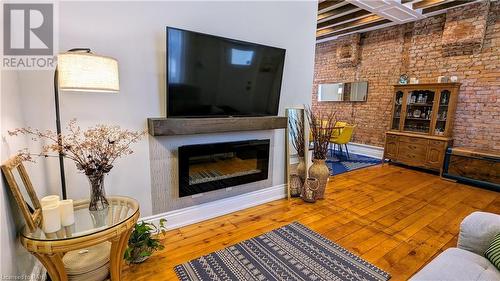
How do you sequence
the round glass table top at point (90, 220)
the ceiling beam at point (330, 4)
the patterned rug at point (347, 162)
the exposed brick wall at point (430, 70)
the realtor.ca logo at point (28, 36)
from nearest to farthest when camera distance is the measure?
the round glass table top at point (90, 220) → the realtor.ca logo at point (28, 36) → the exposed brick wall at point (430, 70) → the ceiling beam at point (330, 4) → the patterned rug at point (347, 162)

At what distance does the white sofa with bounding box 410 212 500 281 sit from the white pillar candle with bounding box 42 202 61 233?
77.5 inches

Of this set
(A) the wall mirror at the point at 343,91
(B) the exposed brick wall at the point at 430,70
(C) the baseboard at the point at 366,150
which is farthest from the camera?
(A) the wall mirror at the point at 343,91

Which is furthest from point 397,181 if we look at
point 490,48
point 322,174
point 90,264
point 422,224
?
point 90,264

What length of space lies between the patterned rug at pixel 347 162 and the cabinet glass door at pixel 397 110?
88 cm

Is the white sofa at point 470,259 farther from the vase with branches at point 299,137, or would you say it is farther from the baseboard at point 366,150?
the baseboard at point 366,150

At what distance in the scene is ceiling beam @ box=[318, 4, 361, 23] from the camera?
14.5 ft

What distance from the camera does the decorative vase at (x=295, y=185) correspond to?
10.8ft

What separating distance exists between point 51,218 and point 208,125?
1.34m

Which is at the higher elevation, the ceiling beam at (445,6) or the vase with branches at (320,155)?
the ceiling beam at (445,6)

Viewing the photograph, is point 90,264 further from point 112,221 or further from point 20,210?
point 20,210

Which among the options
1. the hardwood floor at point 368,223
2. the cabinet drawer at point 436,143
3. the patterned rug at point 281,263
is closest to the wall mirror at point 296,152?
the hardwood floor at point 368,223

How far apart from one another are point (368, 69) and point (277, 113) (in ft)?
13.6

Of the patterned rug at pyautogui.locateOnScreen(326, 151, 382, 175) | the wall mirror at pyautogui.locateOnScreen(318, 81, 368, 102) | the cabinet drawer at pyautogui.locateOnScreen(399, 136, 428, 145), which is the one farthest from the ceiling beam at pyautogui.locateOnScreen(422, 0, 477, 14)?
the patterned rug at pyautogui.locateOnScreen(326, 151, 382, 175)

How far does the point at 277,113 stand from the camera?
290 cm
